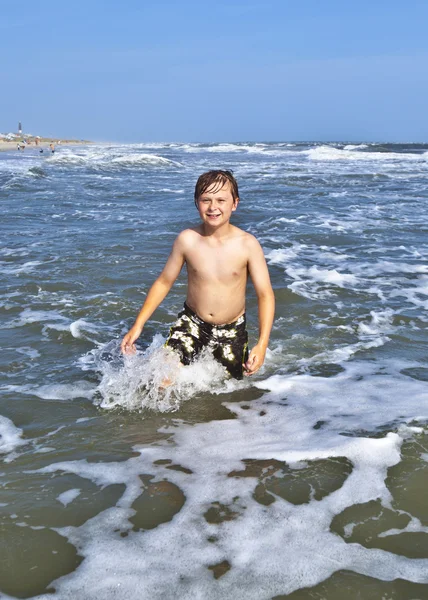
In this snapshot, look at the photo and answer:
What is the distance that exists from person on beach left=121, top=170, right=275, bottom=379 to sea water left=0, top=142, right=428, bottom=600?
16 centimetres

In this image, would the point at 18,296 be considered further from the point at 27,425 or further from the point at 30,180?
the point at 30,180

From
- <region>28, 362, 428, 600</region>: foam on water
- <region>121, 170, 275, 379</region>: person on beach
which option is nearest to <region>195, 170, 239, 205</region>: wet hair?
<region>121, 170, 275, 379</region>: person on beach

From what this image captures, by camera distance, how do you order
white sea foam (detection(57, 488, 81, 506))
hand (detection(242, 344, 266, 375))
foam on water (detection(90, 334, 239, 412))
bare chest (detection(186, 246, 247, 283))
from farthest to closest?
bare chest (detection(186, 246, 247, 283))
foam on water (detection(90, 334, 239, 412))
hand (detection(242, 344, 266, 375))
white sea foam (detection(57, 488, 81, 506))

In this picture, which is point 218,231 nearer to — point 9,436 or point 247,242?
point 247,242

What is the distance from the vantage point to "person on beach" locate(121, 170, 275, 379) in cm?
363

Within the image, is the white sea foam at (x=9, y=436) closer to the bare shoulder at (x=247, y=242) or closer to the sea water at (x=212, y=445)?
the sea water at (x=212, y=445)

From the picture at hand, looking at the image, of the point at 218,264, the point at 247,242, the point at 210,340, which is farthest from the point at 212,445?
the point at 247,242

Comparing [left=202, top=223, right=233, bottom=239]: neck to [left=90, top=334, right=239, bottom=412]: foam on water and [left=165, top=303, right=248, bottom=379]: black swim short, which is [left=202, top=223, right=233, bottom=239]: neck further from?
[left=90, top=334, right=239, bottom=412]: foam on water

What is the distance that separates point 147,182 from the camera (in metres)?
20.2

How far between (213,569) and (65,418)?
5.37ft

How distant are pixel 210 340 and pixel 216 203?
972 millimetres

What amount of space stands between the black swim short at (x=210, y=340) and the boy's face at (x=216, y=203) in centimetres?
73

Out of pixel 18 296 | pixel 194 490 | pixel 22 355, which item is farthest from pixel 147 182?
pixel 194 490

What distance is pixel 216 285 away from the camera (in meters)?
3.87
